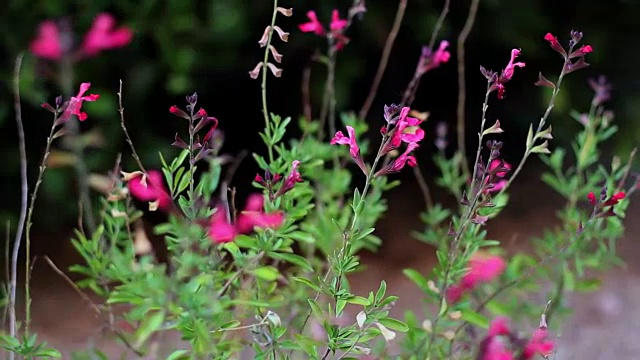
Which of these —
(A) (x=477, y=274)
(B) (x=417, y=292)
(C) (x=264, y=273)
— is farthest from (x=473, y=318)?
(B) (x=417, y=292)

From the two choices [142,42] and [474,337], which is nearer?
[474,337]

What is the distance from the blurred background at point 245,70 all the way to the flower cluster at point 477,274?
126 centimetres

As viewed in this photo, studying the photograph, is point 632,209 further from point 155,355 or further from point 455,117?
point 155,355

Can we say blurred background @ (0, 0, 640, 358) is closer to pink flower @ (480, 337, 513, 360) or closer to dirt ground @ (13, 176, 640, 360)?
dirt ground @ (13, 176, 640, 360)

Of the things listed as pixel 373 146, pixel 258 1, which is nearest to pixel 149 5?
pixel 258 1

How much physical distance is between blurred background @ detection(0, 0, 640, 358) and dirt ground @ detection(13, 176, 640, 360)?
0.50 ft

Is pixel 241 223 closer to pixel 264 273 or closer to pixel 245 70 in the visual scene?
pixel 264 273

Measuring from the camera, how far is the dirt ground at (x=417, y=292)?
296cm

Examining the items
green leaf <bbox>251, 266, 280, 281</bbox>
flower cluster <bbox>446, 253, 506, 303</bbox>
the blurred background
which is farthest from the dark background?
green leaf <bbox>251, 266, 280, 281</bbox>

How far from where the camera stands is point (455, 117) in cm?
392

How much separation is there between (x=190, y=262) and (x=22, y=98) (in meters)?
2.15

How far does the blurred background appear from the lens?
9.55ft

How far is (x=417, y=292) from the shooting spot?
11.2ft

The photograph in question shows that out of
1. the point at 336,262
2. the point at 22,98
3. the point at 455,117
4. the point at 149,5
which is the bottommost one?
the point at 22,98
